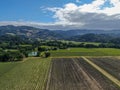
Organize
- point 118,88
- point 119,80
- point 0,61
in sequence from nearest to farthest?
point 118,88, point 119,80, point 0,61

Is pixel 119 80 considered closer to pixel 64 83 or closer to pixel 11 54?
pixel 64 83

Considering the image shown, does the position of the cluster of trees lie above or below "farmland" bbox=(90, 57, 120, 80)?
below

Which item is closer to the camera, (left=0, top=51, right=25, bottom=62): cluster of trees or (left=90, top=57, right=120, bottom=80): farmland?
(left=90, top=57, right=120, bottom=80): farmland

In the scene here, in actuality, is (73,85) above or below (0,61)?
above

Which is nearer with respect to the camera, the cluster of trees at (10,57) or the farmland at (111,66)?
the farmland at (111,66)

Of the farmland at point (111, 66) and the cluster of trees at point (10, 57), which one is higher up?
the farmland at point (111, 66)

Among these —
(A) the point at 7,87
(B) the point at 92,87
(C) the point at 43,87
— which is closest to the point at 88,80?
(B) the point at 92,87

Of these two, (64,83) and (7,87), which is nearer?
(7,87)

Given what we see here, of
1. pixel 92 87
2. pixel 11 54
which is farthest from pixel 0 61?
pixel 92 87

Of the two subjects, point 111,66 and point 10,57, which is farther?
point 10,57

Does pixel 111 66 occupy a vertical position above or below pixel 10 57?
above

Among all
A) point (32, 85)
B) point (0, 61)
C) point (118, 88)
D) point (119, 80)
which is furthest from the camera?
point (0, 61)
